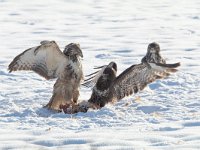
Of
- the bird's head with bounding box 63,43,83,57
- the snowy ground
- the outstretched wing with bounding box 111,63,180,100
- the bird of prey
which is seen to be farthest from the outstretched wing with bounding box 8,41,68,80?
the outstretched wing with bounding box 111,63,180,100

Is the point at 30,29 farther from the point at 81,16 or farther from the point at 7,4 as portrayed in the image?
the point at 7,4

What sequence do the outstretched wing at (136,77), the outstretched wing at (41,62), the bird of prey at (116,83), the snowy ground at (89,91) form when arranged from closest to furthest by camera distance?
the snowy ground at (89,91), the outstretched wing at (136,77), the bird of prey at (116,83), the outstretched wing at (41,62)

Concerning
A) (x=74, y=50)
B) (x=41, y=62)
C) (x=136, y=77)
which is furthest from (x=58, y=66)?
(x=136, y=77)

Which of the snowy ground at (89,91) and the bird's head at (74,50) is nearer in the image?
the snowy ground at (89,91)

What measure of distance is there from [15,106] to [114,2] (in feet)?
47.6

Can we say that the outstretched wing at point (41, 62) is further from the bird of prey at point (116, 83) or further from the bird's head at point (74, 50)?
the bird of prey at point (116, 83)

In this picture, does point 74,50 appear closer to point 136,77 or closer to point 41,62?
point 41,62

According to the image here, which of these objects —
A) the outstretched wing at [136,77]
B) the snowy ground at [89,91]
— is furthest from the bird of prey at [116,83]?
the snowy ground at [89,91]

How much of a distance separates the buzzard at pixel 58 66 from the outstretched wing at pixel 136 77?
0.53 m

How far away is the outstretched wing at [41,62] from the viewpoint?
27.6 ft

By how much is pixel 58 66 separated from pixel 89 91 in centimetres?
113

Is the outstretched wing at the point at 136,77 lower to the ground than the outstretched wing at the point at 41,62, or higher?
lower

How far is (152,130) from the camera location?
6.95 meters

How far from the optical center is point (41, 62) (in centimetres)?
861
